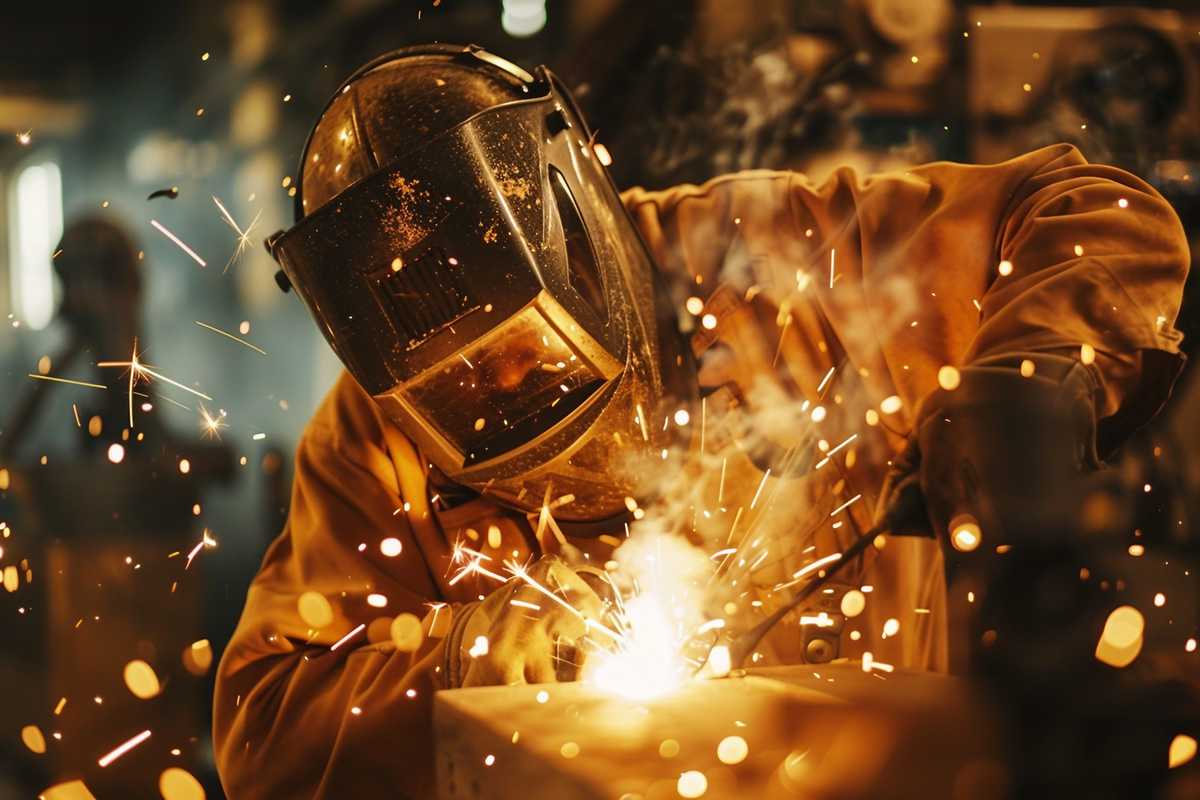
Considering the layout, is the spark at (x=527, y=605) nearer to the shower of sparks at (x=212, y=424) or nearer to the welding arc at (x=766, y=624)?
the welding arc at (x=766, y=624)

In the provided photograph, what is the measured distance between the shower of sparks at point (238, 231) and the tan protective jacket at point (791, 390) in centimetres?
157

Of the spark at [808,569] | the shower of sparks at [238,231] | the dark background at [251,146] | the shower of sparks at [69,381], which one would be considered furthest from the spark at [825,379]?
the shower of sparks at [69,381]

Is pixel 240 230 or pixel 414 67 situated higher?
pixel 414 67

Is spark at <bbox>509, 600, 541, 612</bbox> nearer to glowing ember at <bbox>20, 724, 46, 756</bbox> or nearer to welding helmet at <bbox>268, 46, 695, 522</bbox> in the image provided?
welding helmet at <bbox>268, 46, 695, 522</bbox>

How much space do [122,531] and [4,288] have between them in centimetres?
71

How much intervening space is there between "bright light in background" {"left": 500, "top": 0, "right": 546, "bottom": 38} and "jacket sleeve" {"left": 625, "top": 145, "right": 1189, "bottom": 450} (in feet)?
2.92

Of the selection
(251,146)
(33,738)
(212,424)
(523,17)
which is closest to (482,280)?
(523,17)

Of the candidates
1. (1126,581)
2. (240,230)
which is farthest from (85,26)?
(1126,581)

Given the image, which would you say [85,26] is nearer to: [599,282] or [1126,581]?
[599,282]

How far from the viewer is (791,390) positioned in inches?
73.4

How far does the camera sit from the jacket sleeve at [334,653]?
159 centimetres

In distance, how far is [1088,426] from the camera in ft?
4.69

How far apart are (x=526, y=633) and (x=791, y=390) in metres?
0.64

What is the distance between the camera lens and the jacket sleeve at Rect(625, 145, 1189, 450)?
1.53 m
